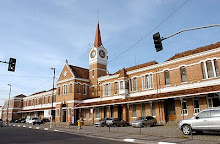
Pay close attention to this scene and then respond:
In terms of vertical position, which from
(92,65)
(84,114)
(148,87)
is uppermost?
(92,65)

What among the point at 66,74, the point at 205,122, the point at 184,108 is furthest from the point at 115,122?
the point at 66,74

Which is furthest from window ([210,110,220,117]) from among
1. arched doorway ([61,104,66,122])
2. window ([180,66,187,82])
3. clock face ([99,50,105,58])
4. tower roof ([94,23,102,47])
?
tower roof ([94,23,102,47])

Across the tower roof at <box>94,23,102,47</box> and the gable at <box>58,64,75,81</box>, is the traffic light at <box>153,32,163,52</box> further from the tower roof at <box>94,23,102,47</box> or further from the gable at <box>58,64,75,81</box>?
the tower roof at <box>94,23,102,47</box>

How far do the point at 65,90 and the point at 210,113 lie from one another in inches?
1284

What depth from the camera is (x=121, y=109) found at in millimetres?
33062

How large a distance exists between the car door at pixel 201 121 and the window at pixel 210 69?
10.8 metres

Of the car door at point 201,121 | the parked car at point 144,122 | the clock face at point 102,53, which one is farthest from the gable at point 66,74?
the car door at point 201,121

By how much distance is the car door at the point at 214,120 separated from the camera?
43.9 feet

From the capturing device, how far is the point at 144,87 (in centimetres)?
3047

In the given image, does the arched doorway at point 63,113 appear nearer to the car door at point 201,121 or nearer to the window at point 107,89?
the window at point 107,89

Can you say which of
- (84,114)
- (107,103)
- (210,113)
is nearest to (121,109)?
(107,103)

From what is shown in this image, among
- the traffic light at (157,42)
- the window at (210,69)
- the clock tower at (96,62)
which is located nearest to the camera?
the traffic light at (157,42)

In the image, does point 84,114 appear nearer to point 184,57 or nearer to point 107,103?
point 107,103

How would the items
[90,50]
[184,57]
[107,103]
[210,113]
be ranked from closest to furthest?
[210,113]
[184,57]
[107,103]
[90,50]
